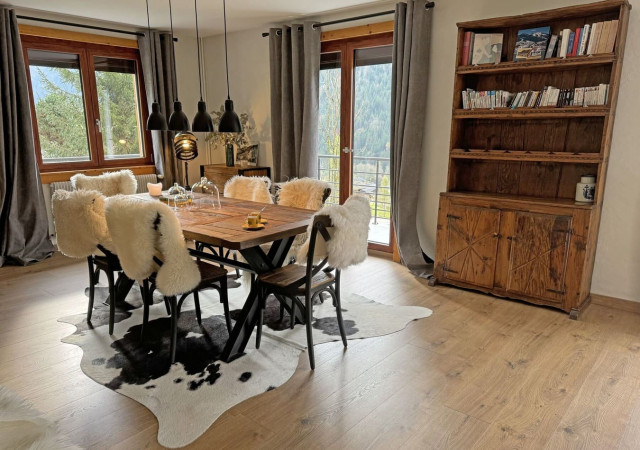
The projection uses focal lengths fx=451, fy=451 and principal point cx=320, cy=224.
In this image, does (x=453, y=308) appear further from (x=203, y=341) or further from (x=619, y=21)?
(x=619, y=21)

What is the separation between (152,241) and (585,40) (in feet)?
9.99

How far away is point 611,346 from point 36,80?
18.5 feet

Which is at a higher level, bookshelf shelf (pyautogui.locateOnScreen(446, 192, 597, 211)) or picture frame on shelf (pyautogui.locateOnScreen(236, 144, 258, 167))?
picture frame on shelf (pyautogui.locateOnScreen(236, 144, 258, 167))

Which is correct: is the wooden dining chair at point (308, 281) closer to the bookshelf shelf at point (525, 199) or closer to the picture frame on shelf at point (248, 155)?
the bookshelf shelf at point (525, 199)

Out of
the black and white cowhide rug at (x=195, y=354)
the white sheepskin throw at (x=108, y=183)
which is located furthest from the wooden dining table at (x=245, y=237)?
the white sheepskin throw at (x=108, y=183)

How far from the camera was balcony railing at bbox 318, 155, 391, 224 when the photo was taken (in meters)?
4.64

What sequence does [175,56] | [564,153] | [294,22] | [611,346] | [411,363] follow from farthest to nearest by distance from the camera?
1. [175,56]
2. [294,22]
3. [564,153]
4. [611,346]
5. [411,363]

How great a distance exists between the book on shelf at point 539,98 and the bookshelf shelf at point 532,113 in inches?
1.6

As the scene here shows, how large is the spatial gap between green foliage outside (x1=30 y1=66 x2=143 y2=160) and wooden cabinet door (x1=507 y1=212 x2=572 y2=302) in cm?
451

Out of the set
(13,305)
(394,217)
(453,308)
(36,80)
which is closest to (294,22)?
(394,217)

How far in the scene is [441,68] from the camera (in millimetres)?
3951

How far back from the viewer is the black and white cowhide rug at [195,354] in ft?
7.25

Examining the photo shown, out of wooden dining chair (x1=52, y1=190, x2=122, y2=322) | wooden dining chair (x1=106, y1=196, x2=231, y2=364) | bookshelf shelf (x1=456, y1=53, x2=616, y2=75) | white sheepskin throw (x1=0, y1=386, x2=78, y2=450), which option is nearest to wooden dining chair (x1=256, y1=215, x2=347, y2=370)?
wooden dining chair (x1=106, y1=196, x2=231, y2=364)

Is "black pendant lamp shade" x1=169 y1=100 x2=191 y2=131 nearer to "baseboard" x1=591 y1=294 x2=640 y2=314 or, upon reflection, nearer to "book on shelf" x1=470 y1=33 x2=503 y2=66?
"book on shelf" x1=470 y1=33 x2=503 y2=66
